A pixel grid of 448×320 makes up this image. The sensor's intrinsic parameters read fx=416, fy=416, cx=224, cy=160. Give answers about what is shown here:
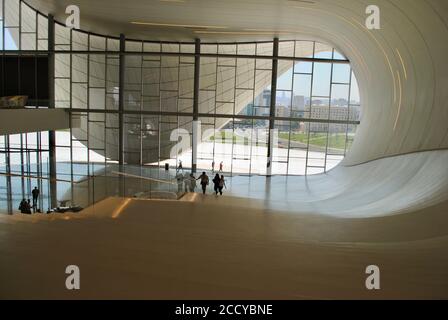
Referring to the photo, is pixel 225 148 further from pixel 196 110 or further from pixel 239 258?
pixel 239 258

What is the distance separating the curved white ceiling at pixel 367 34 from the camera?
27.1 feet

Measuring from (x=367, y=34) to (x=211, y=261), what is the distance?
10.6 m

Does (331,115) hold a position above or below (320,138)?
above

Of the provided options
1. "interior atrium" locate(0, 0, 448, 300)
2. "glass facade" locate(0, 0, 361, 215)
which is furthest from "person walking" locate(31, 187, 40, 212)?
"glass facade" locate(0, 0, 361, 215)

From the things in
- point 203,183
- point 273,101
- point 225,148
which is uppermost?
point 273,101

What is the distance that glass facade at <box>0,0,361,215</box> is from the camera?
20203 mm

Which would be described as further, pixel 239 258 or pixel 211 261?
pixel 239 258

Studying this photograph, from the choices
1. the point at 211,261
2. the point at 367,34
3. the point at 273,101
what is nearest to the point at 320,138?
the point at 273,101

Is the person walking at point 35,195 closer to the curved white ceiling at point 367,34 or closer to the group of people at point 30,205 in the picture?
the group of people at point 30,205

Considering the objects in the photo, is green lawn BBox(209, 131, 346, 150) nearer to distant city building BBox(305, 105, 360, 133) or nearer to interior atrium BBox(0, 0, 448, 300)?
interior atrium BBox(0, 0, 448, 300)

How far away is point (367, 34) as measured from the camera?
12328 millimetres

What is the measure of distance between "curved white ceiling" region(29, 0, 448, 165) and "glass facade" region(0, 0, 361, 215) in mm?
1325
